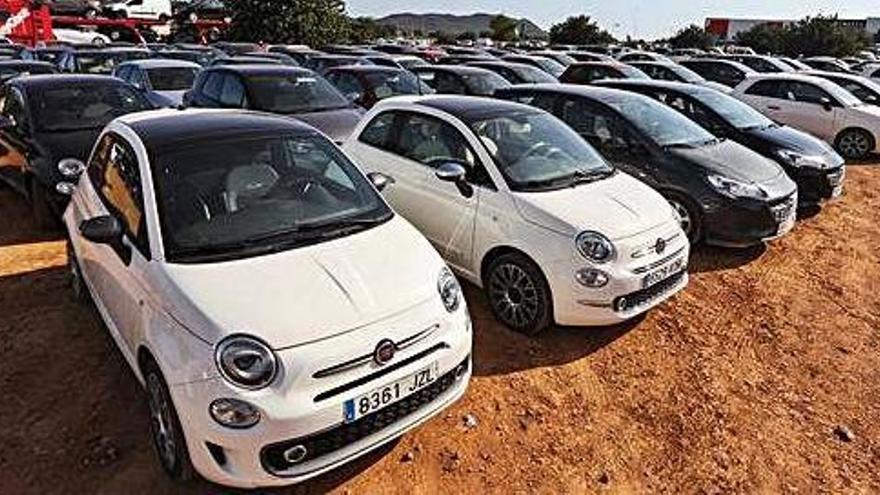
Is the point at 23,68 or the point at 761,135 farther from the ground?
the point at 23,68

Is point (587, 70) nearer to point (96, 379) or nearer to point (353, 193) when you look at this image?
point (353, 193)

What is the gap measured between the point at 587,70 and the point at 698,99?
232 inches

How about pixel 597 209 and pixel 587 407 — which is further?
pixel 597 209

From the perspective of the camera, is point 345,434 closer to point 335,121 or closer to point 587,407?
point 587,407

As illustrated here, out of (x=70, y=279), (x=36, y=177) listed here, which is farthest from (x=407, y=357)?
(x=36, y=177)

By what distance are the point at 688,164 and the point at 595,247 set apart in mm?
2634

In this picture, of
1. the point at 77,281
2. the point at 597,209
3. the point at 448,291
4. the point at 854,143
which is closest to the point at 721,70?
the point at 854,143

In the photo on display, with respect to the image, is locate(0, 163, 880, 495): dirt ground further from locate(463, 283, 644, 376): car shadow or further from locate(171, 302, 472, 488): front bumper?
Answer: locate(171, 302, 472, 488): front bumper

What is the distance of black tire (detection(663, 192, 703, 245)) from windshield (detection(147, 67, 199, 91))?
8.09m

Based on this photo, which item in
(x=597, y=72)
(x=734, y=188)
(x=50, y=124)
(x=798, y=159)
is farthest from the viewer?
(x=597, y=72)

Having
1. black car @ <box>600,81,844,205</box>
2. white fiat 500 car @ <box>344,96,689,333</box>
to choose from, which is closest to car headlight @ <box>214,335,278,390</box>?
white fiat 500 car @ <box>344,96,689,333</box>

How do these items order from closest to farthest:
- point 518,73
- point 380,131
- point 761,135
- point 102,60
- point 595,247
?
point 595,247, point 380,131, point 761,135, point 102,60, point 518,73

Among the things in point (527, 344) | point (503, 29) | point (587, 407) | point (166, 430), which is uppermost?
point (503, 29)

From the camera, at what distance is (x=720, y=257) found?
6.96m
